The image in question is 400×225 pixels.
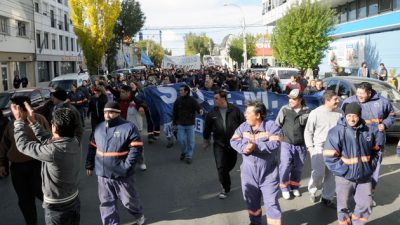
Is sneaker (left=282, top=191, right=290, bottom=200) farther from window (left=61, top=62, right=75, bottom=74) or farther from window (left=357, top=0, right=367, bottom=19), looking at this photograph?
window (left=61, top=62, right=75, bottom=74)

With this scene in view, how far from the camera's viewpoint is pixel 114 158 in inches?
198

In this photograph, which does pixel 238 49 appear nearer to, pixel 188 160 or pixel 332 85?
pixel 332 85

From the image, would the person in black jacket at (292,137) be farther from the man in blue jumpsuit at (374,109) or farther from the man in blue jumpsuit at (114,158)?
the man in blue jumpsuit at (114,158)

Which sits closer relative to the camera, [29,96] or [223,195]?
[223,195]

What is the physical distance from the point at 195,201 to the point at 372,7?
24852 millimetres

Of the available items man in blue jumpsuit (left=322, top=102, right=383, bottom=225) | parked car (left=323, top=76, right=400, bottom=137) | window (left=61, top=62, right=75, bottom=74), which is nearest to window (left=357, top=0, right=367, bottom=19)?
parked car (left=323, top=76, right=400, bottom=137)

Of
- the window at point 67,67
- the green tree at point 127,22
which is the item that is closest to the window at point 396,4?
the green tree at point 127,22

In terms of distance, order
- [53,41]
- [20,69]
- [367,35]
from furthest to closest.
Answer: [53,41]
[20,69]
[367,35]

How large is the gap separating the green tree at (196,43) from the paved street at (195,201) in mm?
106282

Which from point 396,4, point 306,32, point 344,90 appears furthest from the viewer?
point 306,32

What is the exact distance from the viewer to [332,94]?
6.26 metres

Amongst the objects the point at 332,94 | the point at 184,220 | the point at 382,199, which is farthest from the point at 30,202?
the point at 382,199

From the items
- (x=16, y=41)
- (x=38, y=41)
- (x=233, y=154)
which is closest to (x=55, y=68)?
(x=38, y=41)

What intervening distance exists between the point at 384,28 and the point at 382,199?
2095 cm
